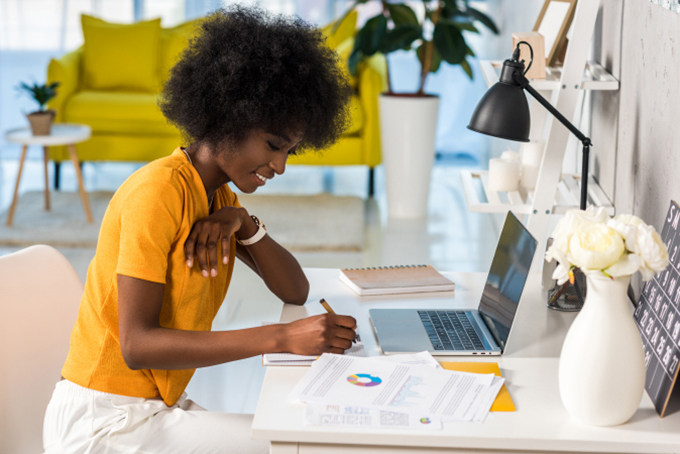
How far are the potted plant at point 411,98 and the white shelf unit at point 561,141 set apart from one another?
2003mm

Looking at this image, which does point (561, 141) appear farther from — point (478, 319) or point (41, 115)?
point (41, 115)

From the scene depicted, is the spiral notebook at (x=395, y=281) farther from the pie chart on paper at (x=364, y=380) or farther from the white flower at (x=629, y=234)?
the white flower at (x=629, y=234)

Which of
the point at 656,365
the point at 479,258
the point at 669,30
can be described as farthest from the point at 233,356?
the point at 479,258

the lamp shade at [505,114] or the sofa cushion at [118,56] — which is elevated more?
the sofa cushion at [118,56]

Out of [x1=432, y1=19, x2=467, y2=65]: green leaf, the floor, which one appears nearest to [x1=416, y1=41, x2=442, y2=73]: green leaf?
[x1=432, y1=19, x2=467, y2=65]: green leaf

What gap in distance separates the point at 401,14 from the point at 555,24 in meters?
2.16

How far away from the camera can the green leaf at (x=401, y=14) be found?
4.10 meters

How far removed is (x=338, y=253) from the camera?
3574 mm

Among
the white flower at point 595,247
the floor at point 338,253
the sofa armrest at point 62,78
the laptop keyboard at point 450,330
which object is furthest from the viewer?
the sofa armrest at point 62,78

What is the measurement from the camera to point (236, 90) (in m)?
1.29

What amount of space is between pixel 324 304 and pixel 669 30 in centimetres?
77

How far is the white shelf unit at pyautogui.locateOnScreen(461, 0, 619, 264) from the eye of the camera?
1.63 metres

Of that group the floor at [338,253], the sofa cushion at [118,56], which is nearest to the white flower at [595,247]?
the floor at [338,253]

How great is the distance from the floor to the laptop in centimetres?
97
